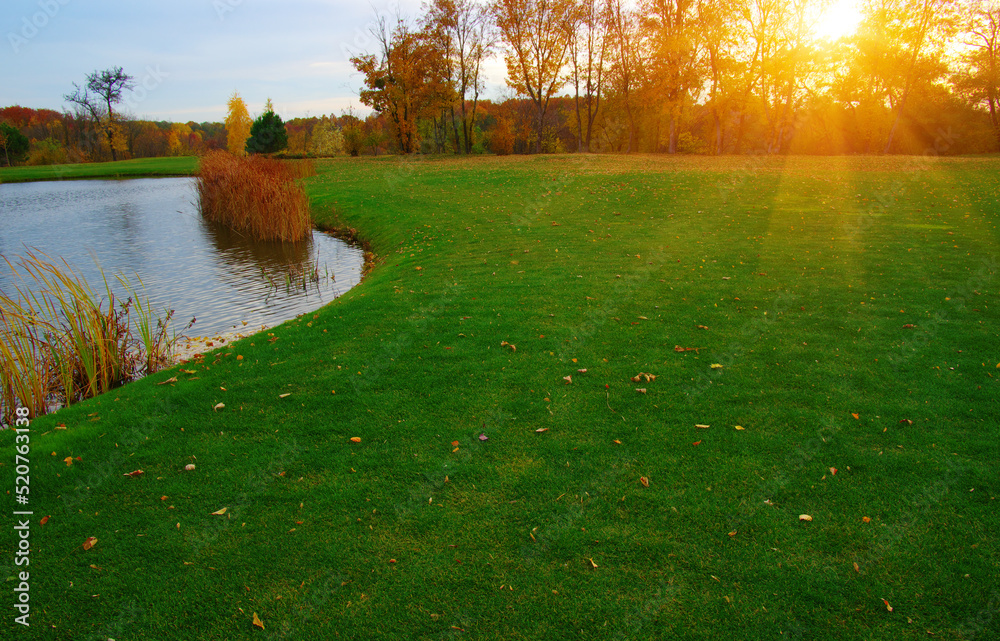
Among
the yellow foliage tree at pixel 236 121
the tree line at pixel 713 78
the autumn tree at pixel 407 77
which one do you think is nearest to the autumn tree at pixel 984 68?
the tree line at pixel 713 78

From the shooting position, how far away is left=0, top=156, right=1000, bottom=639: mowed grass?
3.28m

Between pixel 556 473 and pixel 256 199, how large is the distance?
17.6 metres

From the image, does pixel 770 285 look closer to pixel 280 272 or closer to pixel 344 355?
pixel 344 355

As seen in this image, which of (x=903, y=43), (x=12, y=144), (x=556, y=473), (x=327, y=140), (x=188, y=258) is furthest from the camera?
(x=327, y=140)

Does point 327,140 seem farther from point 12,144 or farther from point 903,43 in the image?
point 903,43

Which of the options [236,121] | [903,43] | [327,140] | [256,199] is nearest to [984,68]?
[903,43]

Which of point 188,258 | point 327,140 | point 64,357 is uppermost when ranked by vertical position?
point 327,140

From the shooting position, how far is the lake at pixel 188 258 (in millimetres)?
11359

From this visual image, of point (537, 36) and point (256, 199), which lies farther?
point (537, 36)

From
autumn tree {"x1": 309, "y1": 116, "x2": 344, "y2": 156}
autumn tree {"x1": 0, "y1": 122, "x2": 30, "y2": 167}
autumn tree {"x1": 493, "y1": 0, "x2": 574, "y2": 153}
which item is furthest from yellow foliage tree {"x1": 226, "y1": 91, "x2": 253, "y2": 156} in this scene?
autumn tree {"x1": 493, "y1": 0, "x2": 574, "y2": 153}

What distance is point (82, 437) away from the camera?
16.8ft

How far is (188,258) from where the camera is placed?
15945mm

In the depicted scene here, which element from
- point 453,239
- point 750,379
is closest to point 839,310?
point 750,379

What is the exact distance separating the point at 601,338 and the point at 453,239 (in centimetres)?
816
